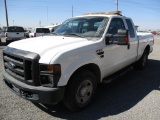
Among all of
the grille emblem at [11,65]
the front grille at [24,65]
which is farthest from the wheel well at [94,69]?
the grille emblem at [11,65]

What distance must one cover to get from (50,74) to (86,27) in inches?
77.8

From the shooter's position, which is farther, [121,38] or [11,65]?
[121,38]

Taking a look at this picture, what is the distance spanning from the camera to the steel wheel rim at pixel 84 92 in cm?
372

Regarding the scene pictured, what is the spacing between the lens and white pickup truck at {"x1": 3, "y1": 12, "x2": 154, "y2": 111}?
3.16m

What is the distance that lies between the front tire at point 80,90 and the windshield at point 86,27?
3.36 ft

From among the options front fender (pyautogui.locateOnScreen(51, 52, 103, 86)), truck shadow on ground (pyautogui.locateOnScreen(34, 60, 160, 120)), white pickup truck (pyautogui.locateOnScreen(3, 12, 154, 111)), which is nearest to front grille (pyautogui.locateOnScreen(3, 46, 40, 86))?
white pickup truck (pyautogui.locateOnScreen(3, 12, 154, 111))

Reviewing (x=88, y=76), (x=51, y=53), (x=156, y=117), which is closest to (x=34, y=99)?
(x=51, y=53)

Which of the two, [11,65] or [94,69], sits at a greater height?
[11,65]

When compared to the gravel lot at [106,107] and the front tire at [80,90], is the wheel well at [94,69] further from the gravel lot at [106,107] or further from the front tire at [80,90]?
the gravel lot at [106,107]

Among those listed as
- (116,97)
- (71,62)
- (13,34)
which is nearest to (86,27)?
(71,62)

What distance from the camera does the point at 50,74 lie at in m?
3.10

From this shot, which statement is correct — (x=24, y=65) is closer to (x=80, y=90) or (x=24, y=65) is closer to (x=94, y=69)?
(x=80, y=90)

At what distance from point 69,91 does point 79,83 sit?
254 mm

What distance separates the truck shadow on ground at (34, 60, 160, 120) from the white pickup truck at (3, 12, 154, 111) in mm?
225
